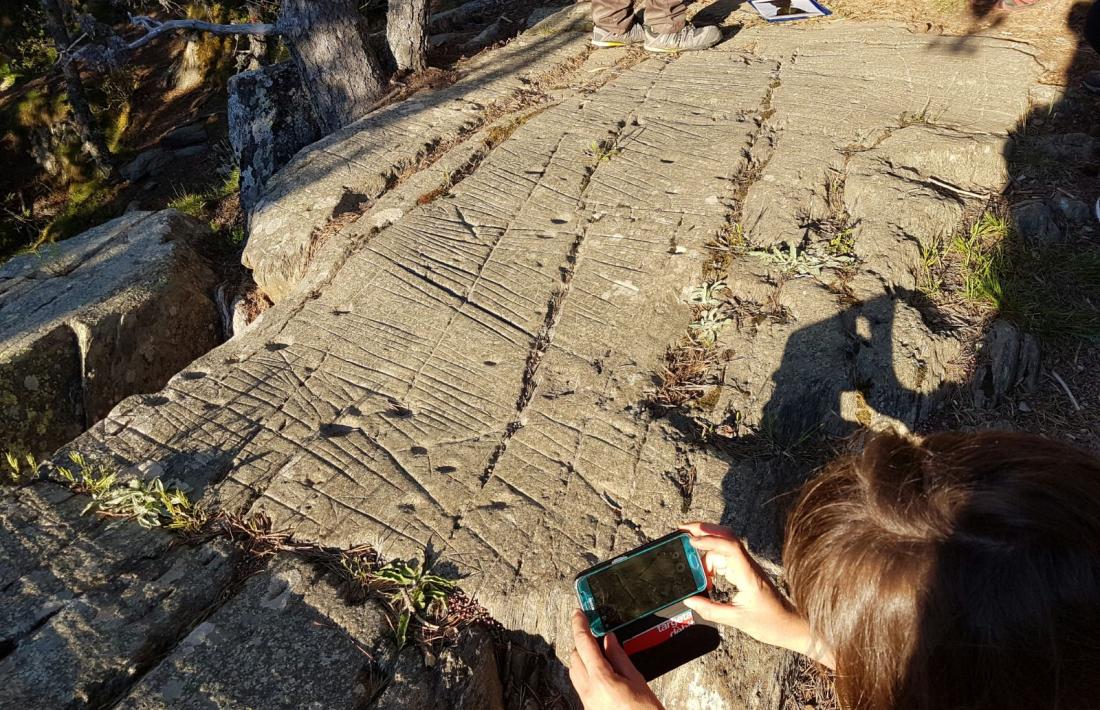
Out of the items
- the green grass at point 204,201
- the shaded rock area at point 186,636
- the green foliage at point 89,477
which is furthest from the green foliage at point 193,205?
the shaded rock area at point 186,636

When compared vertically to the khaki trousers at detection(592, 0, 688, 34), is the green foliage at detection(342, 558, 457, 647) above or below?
below

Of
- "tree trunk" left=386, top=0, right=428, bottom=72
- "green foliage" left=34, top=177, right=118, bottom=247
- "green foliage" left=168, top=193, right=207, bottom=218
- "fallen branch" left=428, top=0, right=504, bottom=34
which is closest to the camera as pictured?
"tree trunk" left=386, top=0, right=428, bottom=72

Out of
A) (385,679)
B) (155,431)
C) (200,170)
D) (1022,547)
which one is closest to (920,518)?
(1022,547)

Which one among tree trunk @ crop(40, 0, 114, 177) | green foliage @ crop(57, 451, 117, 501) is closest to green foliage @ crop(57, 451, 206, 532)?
green foliage @ crop(57, 451, 117, 501)

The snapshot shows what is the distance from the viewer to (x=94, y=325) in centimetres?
397

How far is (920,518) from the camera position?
1.26 meters

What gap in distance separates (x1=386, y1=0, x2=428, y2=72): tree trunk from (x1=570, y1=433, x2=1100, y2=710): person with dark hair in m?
6.22

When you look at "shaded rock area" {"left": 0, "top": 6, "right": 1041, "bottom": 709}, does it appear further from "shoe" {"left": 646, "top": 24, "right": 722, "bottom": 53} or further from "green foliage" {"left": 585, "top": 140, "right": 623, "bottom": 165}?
"shoe" {"left": 646, "top": 24, "right": 722, "bottom": 53}

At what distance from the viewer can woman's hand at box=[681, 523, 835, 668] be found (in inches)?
78.0

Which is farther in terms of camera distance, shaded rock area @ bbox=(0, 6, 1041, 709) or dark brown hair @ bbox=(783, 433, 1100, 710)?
shaded rock area @ bbox=(0, 6, 1041, 709)

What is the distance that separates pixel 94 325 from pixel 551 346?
2734 millimetres

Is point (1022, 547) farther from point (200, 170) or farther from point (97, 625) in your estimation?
point (200, 170)

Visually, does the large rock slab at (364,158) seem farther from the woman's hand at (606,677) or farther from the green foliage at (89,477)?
the woman's hand at (606,677)

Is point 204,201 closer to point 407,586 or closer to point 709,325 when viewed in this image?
point 709,325
